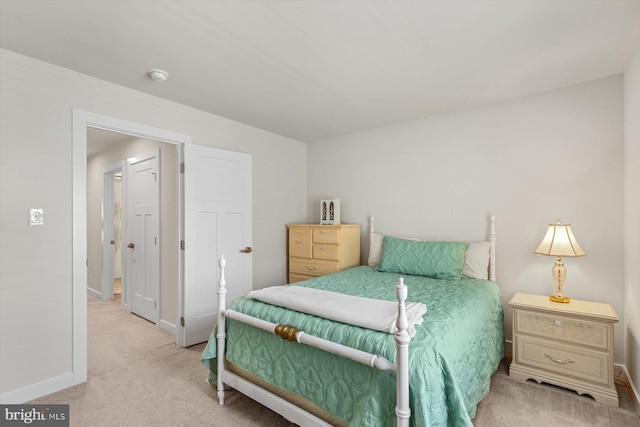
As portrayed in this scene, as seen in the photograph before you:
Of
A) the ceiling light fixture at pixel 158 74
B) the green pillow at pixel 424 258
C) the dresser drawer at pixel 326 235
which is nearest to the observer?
the ceiling light fixture at pixel 158 74

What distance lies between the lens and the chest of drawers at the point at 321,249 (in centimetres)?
376

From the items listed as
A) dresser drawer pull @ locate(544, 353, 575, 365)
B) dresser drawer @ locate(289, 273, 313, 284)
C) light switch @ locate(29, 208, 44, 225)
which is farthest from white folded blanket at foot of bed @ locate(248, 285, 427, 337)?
dresser drawer @ locate(289, 273, 313, 284)

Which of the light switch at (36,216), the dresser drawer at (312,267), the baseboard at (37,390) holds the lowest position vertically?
the baseboard at (37,390)

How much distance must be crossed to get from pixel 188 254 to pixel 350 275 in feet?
5.44

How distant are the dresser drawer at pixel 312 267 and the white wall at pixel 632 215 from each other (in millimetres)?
2517

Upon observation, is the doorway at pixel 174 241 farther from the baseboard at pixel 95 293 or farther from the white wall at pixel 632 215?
the white wall at pixel 632 215

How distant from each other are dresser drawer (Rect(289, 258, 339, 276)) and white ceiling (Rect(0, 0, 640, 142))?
1.90m

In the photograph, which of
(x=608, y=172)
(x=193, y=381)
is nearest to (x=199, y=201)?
(x=193, y=381)

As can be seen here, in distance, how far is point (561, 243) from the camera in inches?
98.8

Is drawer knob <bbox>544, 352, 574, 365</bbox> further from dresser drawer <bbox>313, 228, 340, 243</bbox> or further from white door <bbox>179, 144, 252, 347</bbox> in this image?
white door <bbox>179, 144, 252, 347</bbox>

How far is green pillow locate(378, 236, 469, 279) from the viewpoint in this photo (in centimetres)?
298

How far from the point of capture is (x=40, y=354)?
2.31m

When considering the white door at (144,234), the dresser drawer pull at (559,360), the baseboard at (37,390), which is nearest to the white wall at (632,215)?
the dresser drawer pull at (559,360)

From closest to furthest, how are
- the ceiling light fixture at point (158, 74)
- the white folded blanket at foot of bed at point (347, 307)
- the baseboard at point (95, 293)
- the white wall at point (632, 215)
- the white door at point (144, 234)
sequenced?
1. the white folded blanket at foot of bed at point (347, 307)
2. the white wall at point (632, 215)
3. the ceiling light fixture at point (158, 74)
4. the white door at point (144, 234)
5. the baseboard at point (95, 293)
